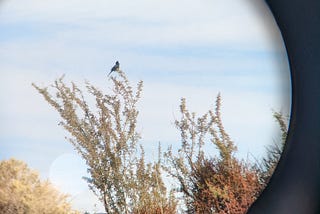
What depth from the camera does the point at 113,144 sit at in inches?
108

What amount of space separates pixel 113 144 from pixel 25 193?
39 cm

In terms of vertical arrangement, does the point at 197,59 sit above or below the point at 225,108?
above

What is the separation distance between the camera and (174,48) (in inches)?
104

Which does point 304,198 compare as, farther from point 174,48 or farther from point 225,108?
point 174,48

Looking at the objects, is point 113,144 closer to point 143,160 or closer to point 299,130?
point 143,160

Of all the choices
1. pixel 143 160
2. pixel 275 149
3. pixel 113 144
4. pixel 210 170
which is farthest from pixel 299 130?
pixel 113 144

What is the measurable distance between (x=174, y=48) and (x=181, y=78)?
12 centimetres

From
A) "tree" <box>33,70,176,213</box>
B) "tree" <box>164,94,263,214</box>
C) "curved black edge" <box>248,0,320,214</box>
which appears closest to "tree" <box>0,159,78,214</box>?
"tree" <box>33,70,176,213</box>

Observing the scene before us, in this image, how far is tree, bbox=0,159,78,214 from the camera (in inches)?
104

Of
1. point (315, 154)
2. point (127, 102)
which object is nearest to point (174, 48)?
point (127, 102)

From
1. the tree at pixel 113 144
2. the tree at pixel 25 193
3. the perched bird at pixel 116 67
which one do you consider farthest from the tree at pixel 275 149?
the tree at pixel 25 193

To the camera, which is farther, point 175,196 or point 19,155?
point 175,196

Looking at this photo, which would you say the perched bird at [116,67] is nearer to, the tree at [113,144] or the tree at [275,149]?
the tree at [113,144]

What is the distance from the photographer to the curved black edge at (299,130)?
260cm
